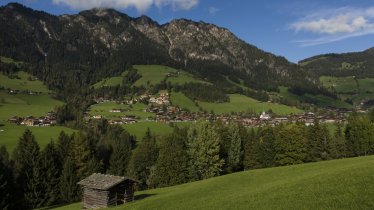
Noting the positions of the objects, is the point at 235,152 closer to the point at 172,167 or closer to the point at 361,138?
the point at 172,167

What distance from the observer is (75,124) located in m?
184

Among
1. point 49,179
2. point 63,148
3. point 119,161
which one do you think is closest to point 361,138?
point 119,161

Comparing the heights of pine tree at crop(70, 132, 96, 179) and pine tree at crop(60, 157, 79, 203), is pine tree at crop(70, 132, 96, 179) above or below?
above

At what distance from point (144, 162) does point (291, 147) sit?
36.5m

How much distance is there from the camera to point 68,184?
74750mm

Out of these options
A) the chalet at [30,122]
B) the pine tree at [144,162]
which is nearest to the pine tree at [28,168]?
the pine tree at [144,162]

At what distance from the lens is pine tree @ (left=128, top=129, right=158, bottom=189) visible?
95.7 metres

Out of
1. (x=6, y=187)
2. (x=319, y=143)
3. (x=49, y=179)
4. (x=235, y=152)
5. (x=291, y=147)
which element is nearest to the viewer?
(x=6, y=187)

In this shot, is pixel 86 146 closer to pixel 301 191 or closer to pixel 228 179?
pixel 228 179

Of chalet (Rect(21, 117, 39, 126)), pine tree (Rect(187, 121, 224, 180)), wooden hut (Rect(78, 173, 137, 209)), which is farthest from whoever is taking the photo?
chalet (Rect(21, 117, 39, 126))

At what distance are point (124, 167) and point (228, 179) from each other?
135ft

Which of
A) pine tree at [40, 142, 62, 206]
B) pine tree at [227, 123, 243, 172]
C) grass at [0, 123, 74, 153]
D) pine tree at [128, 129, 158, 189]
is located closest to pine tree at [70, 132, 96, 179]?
pine tree at [40, 142, 62, 206]

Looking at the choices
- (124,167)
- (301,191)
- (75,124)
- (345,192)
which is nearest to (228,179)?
(301,191)

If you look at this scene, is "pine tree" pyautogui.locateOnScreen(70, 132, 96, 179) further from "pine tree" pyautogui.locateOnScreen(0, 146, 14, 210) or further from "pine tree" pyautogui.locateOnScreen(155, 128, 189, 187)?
"pine tree" pyautogui.locateOnScreen(0, 146, 14, 210)
